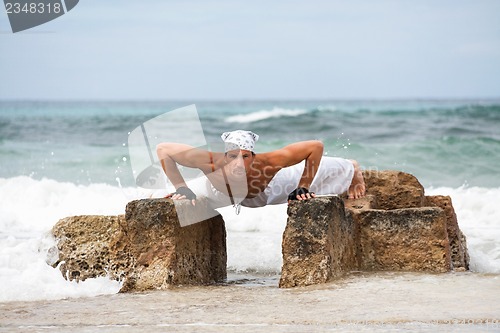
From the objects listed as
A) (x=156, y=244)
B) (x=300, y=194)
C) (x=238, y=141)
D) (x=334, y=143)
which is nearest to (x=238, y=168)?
A: (x=238, y=141)

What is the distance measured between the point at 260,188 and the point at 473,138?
56.2 feet

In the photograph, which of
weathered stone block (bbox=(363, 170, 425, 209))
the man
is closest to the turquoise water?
weathered stone block (bbox=(363, 170, 425, 209))

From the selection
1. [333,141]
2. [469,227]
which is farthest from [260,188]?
[333,141]

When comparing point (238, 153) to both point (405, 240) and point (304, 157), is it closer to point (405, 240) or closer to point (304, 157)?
point (304, 157)

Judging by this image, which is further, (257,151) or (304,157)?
(257,151)

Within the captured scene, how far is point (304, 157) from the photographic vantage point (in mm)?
6590

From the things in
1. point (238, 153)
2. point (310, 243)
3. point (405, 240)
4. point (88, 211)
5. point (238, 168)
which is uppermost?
point (238, 153)

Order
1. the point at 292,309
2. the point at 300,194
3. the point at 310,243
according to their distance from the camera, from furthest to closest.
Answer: the point at 300,194 < the point at 310,243 < the point at 292,309

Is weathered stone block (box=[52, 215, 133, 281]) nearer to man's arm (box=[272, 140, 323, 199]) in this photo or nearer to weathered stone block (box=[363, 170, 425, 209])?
man's arm (box=[272, 140, 323, 199])

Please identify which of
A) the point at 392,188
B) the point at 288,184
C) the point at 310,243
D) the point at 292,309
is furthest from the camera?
the point at 392,188

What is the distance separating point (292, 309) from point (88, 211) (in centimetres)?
842

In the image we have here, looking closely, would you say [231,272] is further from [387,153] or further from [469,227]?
[387,153]

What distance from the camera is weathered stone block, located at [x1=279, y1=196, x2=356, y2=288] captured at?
5.97 m

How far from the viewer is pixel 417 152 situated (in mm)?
20422
